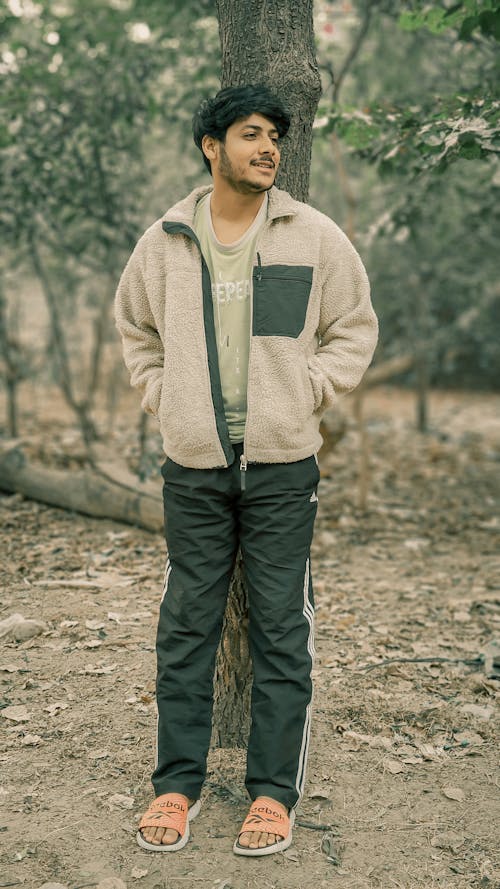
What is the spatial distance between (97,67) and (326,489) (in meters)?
3.71

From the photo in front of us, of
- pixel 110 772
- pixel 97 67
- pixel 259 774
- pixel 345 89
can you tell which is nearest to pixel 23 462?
pixel 97 67

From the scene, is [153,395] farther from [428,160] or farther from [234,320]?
[428,160]

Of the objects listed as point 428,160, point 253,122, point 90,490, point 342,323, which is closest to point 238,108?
point 253,122

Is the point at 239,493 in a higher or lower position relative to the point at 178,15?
lower

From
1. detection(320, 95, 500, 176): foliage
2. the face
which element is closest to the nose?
the face

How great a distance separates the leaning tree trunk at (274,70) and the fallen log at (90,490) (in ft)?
Result: 7.70

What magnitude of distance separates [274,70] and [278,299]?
889mm

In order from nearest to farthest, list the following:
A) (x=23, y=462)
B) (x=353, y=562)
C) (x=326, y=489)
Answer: (x=353, y=562) < (x=23, y=462) < (x=326, y=489)

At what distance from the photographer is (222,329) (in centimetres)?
291

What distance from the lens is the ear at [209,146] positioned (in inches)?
115

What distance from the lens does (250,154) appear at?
2.84 m

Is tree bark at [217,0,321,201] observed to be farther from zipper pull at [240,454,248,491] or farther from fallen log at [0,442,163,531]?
fallen log at [0,442,163,531]

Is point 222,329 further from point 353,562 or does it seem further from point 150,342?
point 353,562

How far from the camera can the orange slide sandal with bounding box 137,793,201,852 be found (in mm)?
2863
